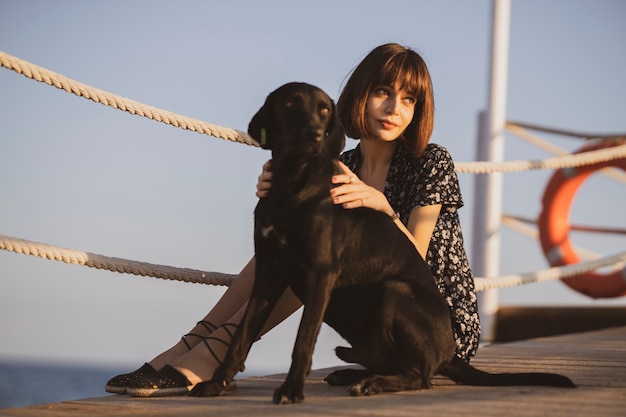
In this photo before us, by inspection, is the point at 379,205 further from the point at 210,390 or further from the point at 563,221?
the point at 563,221

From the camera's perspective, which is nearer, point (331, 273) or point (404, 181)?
point (331, 273)

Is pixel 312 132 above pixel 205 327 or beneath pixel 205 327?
above

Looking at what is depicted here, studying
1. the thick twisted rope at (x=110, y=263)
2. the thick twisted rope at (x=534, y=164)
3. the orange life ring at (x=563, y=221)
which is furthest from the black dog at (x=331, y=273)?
the orange life ring at (x=563, y=221)

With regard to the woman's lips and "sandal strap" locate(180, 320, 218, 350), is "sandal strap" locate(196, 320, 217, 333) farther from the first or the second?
the woman's lips

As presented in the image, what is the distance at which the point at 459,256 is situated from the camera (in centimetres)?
286

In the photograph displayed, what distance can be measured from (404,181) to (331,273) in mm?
831

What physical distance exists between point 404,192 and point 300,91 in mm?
785

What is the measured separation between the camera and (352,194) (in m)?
2.33

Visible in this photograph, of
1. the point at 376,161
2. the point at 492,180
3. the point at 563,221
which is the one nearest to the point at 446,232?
the point at 376,161

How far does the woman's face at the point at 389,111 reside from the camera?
9.38ft

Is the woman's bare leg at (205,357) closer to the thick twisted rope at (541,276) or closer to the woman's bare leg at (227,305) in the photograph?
the woman's bare leg at (227,305)

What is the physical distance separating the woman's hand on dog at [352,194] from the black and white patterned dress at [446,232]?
0.38 m

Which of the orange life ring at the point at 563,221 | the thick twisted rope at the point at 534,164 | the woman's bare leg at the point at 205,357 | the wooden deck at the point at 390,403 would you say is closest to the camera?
the wooden deck at the point at 390,403

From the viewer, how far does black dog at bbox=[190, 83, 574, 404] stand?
7.17 ft
